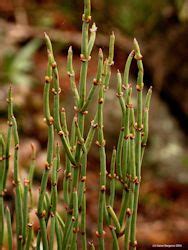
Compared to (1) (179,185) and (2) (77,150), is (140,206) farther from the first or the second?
(2) (77,150)

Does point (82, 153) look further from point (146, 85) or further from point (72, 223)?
point (146, 85)

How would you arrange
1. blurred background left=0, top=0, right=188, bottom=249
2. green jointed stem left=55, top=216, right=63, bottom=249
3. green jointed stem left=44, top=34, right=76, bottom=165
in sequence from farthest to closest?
blurred background left=0, top=0, right=188, bottom=249
green jointed stem left=55, top=216, right=63, bottom=249
green jointed stem left=44, top=34, right=76, bottom=165

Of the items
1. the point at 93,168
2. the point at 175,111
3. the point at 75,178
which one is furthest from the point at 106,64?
the point at 175,111

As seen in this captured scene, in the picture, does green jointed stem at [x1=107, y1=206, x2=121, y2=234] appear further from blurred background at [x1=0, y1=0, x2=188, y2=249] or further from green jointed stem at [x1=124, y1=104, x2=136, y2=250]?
blurred background at [x1=0, y1=0, x2=188, y2=249]

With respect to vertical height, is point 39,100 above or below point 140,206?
above

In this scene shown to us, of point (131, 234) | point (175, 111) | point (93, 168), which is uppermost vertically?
point (175, 111)

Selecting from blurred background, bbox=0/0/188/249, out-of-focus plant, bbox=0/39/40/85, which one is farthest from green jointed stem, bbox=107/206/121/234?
out-of-focus plant, bbox=0/39/40/85

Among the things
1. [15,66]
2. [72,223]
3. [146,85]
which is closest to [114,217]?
[72,223]

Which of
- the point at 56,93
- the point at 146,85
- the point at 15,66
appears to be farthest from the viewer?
the point at 146,85

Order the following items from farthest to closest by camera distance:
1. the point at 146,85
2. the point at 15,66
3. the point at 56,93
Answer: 1. the point at 146,85
2. the point at 15,66
3. the point at 56,93
